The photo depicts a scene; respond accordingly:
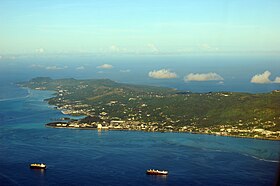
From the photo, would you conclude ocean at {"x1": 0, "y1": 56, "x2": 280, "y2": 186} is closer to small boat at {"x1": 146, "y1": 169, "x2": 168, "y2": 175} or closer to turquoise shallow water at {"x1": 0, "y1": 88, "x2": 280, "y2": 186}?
turquoise shallow water at {"x1": 0, "y1": 88, "x2": 280, "y2": 186}

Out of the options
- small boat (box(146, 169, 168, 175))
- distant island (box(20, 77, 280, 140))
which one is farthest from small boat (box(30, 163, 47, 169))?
distant island (box(20, 77, 280, 140))

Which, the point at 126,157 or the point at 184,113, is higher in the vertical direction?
the point at 184,113

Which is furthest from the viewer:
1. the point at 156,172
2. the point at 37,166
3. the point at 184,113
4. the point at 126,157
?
the point at 184,113

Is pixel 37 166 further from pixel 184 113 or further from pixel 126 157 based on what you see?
pixel 184 113

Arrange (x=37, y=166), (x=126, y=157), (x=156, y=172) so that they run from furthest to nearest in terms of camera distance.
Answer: (x=126, y=157) → (x=37, y=166) → (x=156, y=172)

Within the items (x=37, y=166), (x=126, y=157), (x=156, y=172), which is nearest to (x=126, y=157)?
(x=126, y=157)

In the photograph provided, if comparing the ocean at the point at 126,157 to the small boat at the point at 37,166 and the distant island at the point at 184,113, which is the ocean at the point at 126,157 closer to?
the small boat at the point at 37,166

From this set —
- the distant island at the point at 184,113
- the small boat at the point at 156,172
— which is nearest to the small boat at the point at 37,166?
the small boat at the point at 156,172

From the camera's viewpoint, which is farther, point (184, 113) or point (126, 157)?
point (184, 113)
